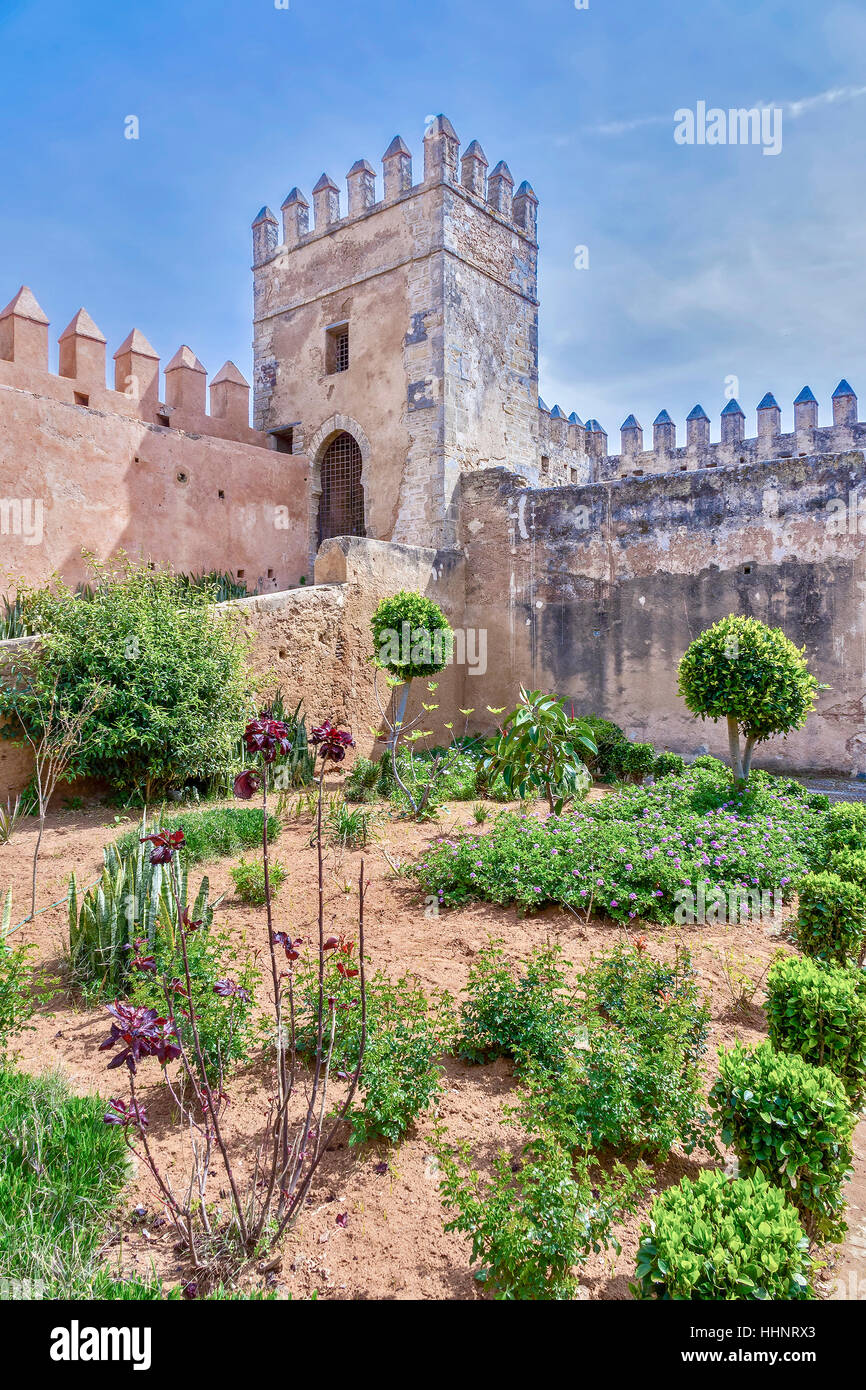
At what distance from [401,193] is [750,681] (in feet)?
34.9

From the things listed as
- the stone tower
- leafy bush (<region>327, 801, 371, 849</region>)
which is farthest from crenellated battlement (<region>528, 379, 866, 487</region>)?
leafy bush (<region>327, 801, 371, 849</region>)

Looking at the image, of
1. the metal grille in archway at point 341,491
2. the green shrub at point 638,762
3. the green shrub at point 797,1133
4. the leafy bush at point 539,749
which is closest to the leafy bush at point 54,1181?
the green shrub at point 797,1133

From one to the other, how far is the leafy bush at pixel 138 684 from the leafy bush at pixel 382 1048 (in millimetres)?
4333

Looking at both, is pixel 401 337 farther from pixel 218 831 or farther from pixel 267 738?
pixel 267 738

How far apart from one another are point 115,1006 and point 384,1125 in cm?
123

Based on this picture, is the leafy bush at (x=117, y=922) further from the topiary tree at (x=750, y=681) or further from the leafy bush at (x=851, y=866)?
the topiary tree at (x=750, y=681)

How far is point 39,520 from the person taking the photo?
10367mm

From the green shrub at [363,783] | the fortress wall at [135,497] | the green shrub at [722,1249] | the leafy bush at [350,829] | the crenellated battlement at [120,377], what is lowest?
the green shrub at [722,1249]

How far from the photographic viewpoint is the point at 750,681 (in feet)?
24.1

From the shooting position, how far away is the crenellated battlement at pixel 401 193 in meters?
12.5

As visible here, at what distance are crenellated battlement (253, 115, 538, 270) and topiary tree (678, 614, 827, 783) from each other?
959cm

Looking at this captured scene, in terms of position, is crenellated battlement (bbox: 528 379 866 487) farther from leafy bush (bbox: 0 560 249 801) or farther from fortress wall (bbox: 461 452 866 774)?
leafy bush (bbox: 0 560 249 801)
